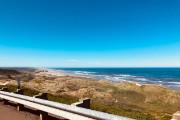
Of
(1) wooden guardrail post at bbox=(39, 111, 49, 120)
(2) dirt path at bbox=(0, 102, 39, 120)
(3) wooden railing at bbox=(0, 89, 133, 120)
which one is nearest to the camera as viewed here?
(3) wooden railing at bbox=(0, 89, 133, 120)

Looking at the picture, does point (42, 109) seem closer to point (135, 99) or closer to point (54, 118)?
point (54, 118)

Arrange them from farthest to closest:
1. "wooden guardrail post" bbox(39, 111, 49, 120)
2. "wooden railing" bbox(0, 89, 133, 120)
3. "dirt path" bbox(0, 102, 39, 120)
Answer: "dirt path" bbox(0, 102, 39, 120)
"wooden guardrail post" bbox(39, 111, 49, 120)
"wooden railing" bbox(0, 89, 133, 120)

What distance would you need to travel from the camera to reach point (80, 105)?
5.76 m

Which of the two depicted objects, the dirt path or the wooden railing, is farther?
the dirt path

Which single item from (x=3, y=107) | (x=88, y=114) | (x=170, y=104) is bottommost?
(x=170, y=104)

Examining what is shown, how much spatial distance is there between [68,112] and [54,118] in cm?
Answer: 174

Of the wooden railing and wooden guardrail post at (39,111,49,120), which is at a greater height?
the wooden railing

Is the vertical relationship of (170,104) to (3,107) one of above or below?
below

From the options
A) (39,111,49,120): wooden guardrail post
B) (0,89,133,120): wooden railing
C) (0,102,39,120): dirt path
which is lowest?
(0,102,39,120): dirt path

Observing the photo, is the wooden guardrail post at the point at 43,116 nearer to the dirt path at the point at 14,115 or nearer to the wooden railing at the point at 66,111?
the wooden railing at the point at 66,111

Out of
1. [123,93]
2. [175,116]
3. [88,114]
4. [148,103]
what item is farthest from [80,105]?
[123,93]

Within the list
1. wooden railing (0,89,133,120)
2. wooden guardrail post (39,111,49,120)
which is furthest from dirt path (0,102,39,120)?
wooden guardrail post (39,111,49,120)

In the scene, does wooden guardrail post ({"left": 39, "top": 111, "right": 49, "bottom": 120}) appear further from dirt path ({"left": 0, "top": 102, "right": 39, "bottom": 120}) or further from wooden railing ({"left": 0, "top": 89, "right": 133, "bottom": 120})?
dirt path ({"left": 0, "top": 102, "right": 39, "bottom": 120})

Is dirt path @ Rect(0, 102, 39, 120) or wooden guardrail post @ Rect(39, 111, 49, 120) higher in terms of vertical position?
wooden guardrail post @ Rect(39, 111, 49, 120)
